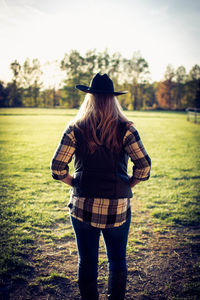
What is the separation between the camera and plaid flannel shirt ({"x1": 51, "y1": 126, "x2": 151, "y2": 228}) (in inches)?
65.4

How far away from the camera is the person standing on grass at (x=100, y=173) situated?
1619mm

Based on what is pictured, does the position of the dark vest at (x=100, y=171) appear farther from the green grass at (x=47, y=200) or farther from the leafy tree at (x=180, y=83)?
the leafy tree at (x=180, y=83)

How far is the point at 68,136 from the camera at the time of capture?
1665mm

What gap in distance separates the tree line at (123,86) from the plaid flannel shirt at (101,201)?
5007 centimetres

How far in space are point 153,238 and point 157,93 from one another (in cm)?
7081

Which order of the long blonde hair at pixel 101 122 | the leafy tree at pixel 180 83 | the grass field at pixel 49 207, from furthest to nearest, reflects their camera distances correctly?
1. the leafy tree at pixel 180 83
2. the grass field at pixel 49 207
3. the long blonde hair at pixel 101 122

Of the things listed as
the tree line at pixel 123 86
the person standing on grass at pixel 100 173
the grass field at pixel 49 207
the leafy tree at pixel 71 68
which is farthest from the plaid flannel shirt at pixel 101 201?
the tree line at pixel 123 86

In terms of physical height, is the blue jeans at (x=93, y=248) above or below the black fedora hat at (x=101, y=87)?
below

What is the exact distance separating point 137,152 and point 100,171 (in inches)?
13.7

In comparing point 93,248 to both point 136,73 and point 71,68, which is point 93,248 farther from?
point 136,73

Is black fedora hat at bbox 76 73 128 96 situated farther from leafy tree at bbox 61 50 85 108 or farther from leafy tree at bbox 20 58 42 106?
leafy tree at bbox 20 58 42 106

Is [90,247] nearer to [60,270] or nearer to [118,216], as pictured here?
[118,216]

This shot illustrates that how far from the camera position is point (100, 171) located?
1612 mm

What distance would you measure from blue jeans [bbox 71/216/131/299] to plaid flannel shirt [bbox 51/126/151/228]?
0.06 metres
